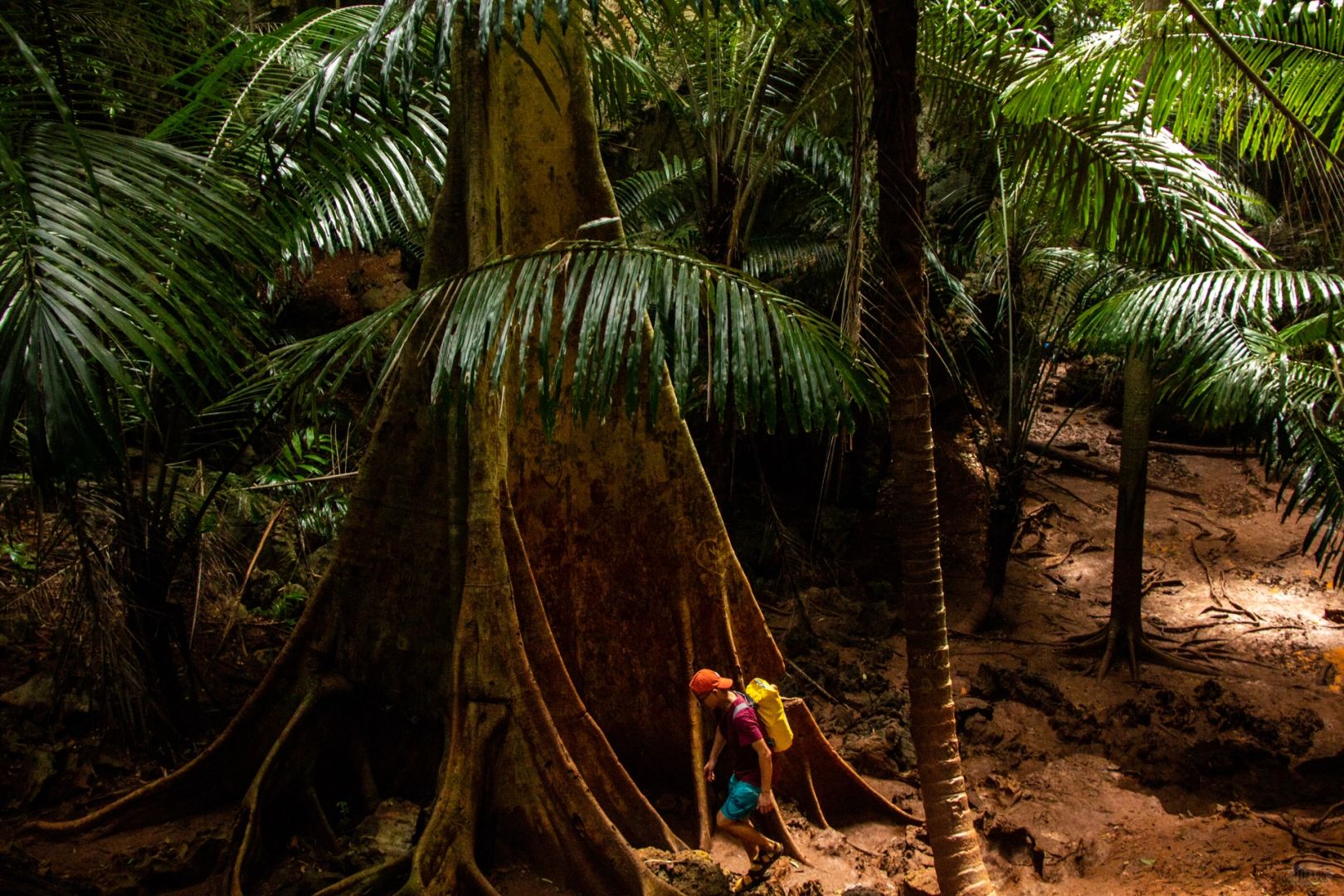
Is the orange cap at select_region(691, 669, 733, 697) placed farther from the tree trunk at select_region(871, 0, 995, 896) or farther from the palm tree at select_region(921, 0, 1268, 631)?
the palm tree at select_region(921, 0, 1268, 631)

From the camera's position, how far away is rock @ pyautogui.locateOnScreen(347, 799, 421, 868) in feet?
11.7

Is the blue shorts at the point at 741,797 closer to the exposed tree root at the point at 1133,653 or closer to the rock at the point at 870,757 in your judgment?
the rock at the point at 870,757

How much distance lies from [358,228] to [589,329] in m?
2.20

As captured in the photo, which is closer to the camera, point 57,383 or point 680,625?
point 57,383

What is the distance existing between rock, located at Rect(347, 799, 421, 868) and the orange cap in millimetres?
1306

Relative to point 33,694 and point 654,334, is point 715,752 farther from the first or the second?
point 33,694

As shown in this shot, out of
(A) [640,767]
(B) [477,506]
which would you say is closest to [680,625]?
(A) [640,767]

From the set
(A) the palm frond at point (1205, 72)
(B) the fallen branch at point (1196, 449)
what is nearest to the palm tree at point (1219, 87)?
(A) the palm frond at point (1205, 72)

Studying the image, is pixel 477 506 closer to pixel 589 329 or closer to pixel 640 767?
pixel 589 329

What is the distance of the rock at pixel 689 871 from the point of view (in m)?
3.41

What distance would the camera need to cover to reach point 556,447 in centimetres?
417

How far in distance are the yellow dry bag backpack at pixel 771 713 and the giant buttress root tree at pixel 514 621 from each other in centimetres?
38

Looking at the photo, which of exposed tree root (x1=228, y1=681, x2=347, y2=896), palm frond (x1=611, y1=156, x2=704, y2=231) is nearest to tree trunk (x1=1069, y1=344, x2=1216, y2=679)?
palm frond (x1=611, y1=156, x2=704, y2=231)

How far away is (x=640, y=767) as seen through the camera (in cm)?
432
